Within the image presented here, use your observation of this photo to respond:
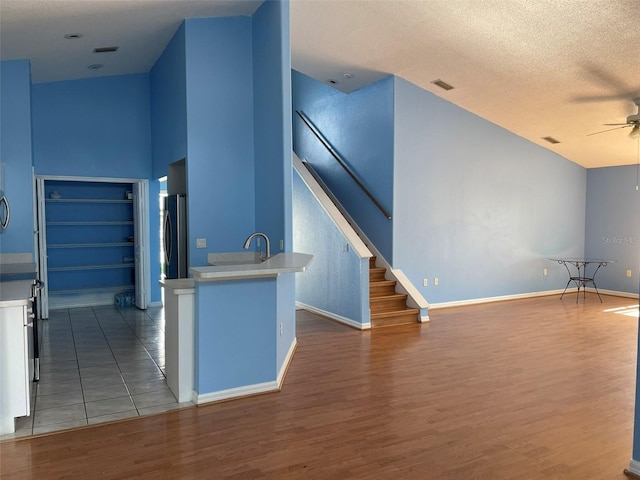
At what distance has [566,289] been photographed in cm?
912

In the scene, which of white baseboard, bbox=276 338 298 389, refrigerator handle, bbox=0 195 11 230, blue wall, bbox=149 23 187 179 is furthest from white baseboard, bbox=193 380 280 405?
refrigerator handle, bbox=0 195 11 230

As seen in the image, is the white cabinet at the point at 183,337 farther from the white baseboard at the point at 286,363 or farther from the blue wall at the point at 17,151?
the blue wall at the point at 17,151

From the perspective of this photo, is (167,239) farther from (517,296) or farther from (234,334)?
(517,296)

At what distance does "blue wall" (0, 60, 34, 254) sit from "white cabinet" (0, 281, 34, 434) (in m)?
3.00

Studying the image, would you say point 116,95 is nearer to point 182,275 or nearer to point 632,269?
point 182,275

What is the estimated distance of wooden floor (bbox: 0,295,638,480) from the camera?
2596 mm

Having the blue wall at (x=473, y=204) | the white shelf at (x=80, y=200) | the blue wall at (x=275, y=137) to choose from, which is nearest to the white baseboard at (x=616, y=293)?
the blue wall at (x=473, y=204)

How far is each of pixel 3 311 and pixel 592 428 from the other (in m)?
3.93

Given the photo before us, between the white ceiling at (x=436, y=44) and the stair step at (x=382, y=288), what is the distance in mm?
→ 2738

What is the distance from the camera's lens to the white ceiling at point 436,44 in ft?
15.0

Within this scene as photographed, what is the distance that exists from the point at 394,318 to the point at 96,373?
3.68 metres

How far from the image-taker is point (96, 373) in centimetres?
417

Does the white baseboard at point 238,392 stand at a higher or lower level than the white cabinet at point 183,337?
lower

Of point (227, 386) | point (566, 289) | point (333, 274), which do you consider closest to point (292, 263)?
point (227, 386)
